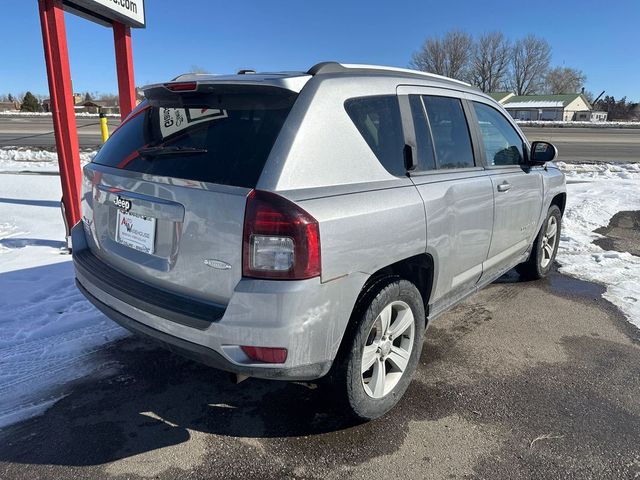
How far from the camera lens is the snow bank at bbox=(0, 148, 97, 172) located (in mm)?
12617

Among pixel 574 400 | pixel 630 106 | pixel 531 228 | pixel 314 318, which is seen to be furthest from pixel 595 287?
pixel 630 106

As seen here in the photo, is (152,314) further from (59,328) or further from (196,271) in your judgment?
(59,328)

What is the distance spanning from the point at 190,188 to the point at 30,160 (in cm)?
1506

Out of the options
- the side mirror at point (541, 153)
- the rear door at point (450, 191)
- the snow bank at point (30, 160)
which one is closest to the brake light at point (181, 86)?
the rear door at point (450, 191)

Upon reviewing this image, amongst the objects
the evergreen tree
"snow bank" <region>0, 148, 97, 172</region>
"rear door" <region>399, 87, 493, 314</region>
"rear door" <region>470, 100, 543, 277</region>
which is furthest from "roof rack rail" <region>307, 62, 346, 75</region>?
the evergreen tree

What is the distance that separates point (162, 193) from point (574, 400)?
2785 mm

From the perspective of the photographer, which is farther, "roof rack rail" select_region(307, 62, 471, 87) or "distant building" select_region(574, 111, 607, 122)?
"distant building" select_region(574, 111, 607, 122)

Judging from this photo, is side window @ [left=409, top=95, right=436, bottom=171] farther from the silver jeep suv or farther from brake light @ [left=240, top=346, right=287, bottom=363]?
brake light @ [left=240, top=346, right=287, bottom=363]

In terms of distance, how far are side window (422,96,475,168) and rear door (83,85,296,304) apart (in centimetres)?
125

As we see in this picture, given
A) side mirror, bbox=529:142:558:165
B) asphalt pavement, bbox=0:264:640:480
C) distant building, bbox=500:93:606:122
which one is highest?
distant building, bbox=500:93:606:122

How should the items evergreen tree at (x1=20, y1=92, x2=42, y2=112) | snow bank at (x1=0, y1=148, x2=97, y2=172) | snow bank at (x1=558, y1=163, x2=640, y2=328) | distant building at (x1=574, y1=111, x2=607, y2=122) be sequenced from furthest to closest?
distant building at (x1=574, y1=111, x2=607, y2=122) < evergreen tree at (x1=20, y1=92, x2=42, y2=112) < snow bank at (x1=0, y1=148, x2=97, y2=172) < snow bank at (x1=558, y1=163, x2=640, y2=328)

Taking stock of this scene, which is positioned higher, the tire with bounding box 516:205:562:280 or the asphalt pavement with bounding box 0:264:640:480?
the tire with bounding box 516:205:562:280

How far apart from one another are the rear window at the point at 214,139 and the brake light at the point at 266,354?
28.9 inches

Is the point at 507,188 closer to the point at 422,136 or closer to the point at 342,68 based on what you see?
the point at 422,136
